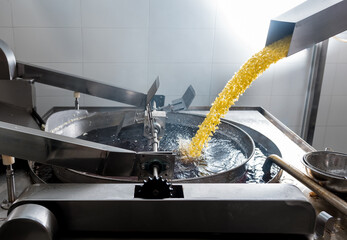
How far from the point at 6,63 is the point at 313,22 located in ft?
3.95

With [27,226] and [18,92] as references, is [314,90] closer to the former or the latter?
[18,92]

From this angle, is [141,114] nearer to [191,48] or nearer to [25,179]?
[25,179]

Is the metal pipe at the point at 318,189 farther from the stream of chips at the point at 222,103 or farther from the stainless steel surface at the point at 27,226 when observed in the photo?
the stainless steel surface at the point at 27,226

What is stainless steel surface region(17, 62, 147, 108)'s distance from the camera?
1659 millimetres

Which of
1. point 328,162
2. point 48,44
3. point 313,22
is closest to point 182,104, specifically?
point 328,162

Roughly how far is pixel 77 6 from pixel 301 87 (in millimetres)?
2300

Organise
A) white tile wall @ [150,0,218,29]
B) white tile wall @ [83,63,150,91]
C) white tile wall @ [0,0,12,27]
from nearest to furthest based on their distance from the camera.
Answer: white tile wall @ [0,0,12,27], white tile wall @ [150,0,218,29], white tile wall @ [83,63,150,91]

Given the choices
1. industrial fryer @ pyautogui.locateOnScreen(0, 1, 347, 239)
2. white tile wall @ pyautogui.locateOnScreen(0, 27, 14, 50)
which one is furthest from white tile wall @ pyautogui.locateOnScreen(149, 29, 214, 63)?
industrial fryer @ pyautogui.locateOnScreen(0, 1, 347, 239)

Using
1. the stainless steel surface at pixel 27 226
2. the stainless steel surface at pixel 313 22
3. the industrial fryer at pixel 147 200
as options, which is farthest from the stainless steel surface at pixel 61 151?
the stainless steel surface at pixel 313 22

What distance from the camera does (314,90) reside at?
346 centimetres

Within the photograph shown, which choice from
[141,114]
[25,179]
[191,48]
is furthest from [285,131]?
[191,48]

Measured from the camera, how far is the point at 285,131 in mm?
1952

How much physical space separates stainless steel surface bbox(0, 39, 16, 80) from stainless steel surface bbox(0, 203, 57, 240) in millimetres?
872

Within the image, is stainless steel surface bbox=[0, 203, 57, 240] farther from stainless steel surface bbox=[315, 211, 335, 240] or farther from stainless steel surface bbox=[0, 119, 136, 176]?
stainless steel surface bbox=[315, 211, 335, 240]
